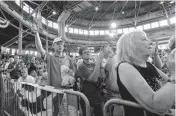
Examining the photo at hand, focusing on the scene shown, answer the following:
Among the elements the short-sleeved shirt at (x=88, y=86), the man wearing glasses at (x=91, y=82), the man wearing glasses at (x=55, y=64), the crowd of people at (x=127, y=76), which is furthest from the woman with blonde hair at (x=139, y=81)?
the man wearing glasses at (x=55, y=64)

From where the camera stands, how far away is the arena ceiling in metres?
12.5

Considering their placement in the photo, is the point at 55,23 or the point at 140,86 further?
the point at 55,23

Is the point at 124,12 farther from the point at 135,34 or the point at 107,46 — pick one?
the point at 135,34

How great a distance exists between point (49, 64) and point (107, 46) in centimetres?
119

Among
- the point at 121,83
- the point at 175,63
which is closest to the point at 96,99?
the point at 121,83

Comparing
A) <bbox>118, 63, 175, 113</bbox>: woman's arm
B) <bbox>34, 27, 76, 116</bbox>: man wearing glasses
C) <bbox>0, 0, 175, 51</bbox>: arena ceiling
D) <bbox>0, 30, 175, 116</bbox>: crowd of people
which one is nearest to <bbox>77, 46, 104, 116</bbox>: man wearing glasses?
<bbox>0, 30, 175, 116</bbox>: crowd of people

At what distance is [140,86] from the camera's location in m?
0.87

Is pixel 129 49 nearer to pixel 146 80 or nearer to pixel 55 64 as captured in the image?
pixel 146 80

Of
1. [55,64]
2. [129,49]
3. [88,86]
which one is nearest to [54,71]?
[55,64]

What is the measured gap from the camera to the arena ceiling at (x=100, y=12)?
1252cm

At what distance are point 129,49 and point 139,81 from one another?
0.34 metres

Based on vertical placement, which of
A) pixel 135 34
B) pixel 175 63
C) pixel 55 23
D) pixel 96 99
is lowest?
pixel 96 99

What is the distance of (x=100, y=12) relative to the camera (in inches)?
663

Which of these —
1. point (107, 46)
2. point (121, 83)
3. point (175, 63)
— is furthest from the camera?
point (107, 46)
